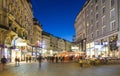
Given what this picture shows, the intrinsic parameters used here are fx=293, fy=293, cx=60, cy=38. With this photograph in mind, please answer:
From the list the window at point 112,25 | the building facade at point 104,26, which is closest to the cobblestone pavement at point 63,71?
the building facade at point 104,26

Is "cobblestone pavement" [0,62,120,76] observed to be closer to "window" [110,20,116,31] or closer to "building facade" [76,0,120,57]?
"building facade" [76,0,120,57]

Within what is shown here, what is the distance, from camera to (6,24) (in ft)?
218

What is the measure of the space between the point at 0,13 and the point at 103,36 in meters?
35.4

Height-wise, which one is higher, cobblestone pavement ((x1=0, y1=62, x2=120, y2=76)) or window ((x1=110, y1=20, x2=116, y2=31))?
window ((x1=110, y1=20, x2=116, y2=31))

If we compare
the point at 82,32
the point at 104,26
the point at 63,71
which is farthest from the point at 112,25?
the point at 82,32

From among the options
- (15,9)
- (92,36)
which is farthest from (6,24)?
(92,36)

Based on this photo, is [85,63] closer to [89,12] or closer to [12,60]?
[12,60]

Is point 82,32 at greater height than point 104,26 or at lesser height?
greater

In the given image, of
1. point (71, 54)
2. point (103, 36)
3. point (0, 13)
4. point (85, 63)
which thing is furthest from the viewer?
point (71, 54)

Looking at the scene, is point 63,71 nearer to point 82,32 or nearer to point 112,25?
point 112,25

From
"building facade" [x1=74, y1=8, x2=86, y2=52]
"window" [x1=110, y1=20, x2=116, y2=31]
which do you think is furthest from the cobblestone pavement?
"building facade" [x1=74, y1=8, x2=86, y2=52]

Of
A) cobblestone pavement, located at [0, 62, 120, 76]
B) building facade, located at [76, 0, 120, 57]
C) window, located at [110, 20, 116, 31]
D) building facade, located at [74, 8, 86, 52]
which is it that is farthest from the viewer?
building facade, located at [74, 8, 86, 52]

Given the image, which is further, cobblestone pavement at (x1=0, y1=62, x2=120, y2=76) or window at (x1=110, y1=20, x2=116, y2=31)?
window at (x1=110, y1=20, x2=116, y2=31)

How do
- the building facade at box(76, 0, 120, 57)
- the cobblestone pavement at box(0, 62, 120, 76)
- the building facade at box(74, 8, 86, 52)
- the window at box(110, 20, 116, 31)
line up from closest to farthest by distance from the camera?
the cobblestone pavement at box(0, 62, 120, 76), the building facade at box(76, 0, 120, 57), the window at box(110, 20, 116, 31), the building facade at box(74, 8, 86, 52)
